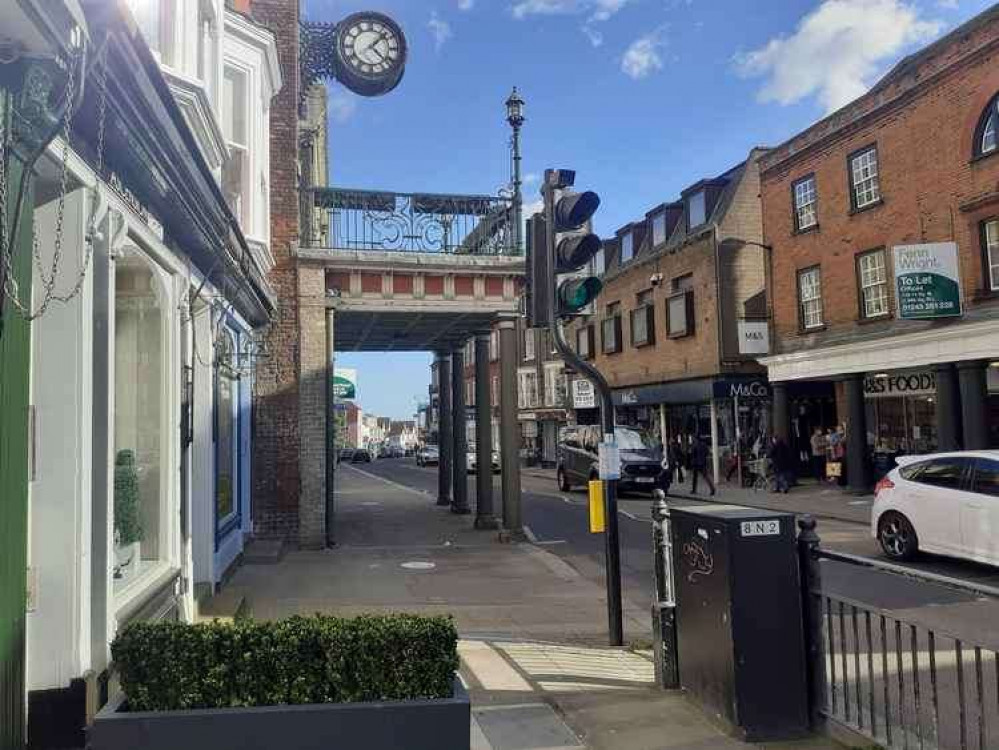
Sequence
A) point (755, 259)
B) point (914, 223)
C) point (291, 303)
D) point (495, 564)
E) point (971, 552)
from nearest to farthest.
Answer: point (971, 552) → point (495, 564) → point (291, 303) → point (914, 223) → point (755, 259)

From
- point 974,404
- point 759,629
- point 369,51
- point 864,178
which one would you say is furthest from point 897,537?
point 864,178

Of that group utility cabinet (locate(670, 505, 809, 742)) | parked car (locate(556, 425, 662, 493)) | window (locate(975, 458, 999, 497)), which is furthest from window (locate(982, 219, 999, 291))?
utility cabinet (locate(670, 505, 809, 742))

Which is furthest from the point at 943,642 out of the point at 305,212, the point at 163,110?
the point at 305,212

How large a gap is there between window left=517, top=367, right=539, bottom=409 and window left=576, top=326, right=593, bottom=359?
7.44 metres

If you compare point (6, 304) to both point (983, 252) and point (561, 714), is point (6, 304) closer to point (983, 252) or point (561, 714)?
point (561, 714)

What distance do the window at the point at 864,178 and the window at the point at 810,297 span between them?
7.38 feet

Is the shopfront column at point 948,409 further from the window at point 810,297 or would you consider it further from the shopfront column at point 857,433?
the window at point 810,297

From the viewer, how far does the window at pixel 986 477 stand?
980cm

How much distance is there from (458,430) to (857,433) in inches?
423

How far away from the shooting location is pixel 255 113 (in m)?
10.7

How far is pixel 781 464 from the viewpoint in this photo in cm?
2306

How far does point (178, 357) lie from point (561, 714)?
4009 mm

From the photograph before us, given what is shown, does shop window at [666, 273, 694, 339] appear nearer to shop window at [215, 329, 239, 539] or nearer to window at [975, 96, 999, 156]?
window at [975, 96, 999, 156]

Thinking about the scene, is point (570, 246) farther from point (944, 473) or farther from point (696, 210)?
point (696, 210)
